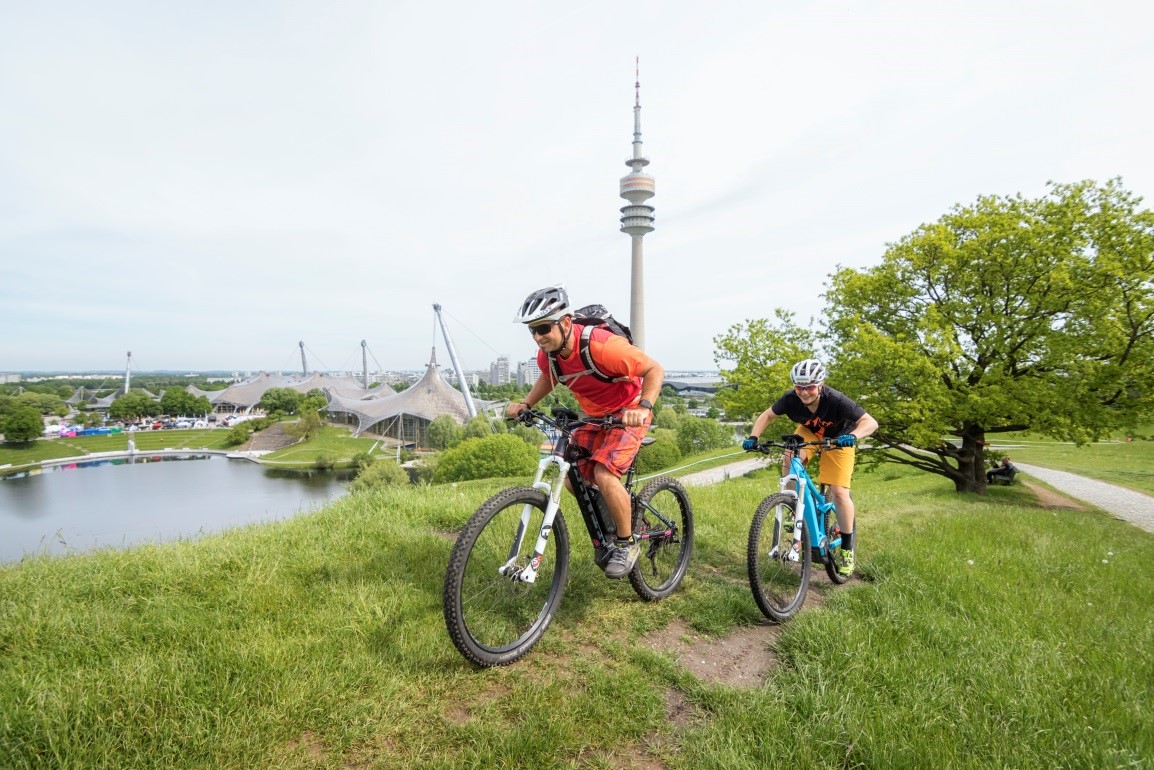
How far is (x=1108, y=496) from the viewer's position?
1833 centimetres

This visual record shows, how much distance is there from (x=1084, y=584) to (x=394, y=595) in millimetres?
6456

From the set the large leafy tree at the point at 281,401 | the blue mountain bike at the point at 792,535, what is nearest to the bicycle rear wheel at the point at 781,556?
the blue mountain bike at the point at 792,535

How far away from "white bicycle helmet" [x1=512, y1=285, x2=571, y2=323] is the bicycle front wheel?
1.12 meters

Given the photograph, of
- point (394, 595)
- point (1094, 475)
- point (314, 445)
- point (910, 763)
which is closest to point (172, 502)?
point (314, 445)

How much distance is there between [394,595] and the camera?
3.71 meters

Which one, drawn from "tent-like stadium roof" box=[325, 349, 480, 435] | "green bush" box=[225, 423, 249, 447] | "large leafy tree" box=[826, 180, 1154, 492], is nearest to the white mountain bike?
"large leafy tree" box=[826, 180, 1154, 492]

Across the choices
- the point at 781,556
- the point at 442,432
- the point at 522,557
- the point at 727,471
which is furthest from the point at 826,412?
the point at 442,432

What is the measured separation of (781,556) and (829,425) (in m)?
1.43

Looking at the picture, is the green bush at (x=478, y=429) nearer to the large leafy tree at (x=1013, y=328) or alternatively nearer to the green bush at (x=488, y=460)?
the green bush at (x=488, y=460)

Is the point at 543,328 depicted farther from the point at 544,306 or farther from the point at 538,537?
the point at 538,537

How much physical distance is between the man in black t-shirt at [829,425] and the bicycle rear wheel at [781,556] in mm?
521

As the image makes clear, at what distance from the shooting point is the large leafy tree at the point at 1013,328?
44.5 feet

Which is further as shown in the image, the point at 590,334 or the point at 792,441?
the point at 792,441

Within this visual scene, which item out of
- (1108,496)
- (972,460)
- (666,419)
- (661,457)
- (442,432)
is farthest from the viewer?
(666,419)
